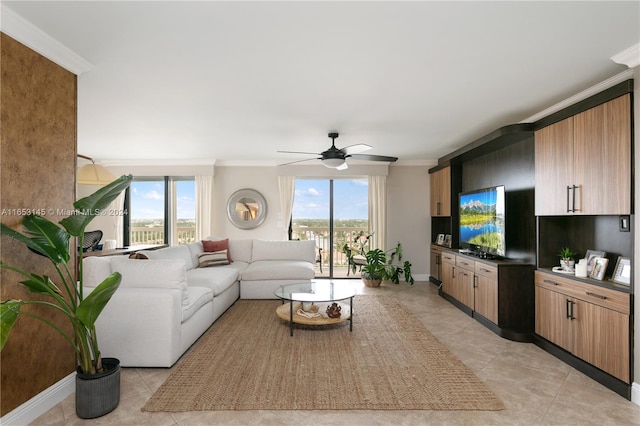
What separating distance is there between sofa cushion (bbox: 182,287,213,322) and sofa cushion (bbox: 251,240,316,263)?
6.84ft

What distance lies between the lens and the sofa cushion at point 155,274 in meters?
3.08

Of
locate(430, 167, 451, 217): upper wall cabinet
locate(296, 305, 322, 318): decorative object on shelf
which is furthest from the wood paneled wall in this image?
locate(430, 167, 451, 217): upper wall cabinet

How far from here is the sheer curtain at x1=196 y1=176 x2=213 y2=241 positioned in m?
6.62

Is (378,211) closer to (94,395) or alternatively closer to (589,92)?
(589,92)

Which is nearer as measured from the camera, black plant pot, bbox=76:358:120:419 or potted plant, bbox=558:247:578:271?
black plant pot, bbox=76:358:120:419

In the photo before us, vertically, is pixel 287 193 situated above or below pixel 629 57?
below

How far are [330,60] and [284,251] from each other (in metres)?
4.03

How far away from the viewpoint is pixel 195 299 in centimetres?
338

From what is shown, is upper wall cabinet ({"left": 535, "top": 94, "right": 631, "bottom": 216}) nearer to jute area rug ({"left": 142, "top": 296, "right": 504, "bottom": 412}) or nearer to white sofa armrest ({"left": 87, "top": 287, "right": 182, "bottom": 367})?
jute area rug ({"left": 142, "top": 296, "right": 504, "bottom": 412})

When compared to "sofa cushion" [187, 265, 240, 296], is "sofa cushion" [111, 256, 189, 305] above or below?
above

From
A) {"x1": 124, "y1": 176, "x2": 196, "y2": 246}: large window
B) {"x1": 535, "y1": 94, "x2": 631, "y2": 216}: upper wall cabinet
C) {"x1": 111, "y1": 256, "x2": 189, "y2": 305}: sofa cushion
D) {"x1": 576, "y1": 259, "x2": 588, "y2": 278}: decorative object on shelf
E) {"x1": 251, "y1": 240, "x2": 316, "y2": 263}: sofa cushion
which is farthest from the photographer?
{"x1": 124, "y1": 176, "x2": 196, "y2": 246}: large window

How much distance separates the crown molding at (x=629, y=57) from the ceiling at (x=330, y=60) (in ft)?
0.14

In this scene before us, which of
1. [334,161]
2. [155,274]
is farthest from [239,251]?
[155,274]

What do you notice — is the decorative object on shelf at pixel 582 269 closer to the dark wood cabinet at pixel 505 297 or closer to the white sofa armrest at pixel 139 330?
the dark wood cabinet at pixel 505 297
